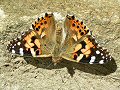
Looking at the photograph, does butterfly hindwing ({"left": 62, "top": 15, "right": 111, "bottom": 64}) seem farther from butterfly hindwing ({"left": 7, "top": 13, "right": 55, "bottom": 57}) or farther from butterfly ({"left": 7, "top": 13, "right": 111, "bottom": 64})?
butterfly hindwing ({"left": 7, "top": 13, "right": 55, "bottom": 57})

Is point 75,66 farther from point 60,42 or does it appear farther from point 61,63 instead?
point 60,42

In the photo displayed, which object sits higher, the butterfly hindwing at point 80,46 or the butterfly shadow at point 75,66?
the butterfly hindwing at point 80,46

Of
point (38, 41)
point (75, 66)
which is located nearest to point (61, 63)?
point (75, 66)

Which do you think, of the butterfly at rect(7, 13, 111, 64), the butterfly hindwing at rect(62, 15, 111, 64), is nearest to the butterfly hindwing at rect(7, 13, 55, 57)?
the butterfly at rect(7, 13, 111, 64)

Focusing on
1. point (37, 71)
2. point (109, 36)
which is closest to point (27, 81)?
point (37, 71)

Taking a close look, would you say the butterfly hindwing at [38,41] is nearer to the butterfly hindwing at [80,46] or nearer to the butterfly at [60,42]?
the butterfly at [60,42]

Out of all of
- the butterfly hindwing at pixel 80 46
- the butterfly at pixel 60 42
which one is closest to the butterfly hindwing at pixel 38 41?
the butterfly at pixel 60 42

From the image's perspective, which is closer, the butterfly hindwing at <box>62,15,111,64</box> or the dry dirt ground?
the butterfly hindwing at <box>62,15,111,64</box>
